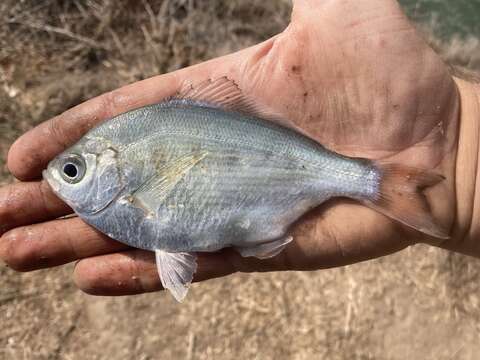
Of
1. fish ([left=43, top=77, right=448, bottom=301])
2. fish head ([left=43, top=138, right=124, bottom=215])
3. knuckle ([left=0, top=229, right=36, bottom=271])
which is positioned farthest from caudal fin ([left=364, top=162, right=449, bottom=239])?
knuckle ([left=0, top=229, right=36, bottom=271])

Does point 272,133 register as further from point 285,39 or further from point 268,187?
point 285,39

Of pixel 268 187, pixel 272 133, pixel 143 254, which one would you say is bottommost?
pixel 143 254

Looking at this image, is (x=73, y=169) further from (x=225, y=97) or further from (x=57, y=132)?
(x=225, y=97)

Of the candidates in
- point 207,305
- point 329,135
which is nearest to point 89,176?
point 329,135

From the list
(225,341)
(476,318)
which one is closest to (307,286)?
(225,341)

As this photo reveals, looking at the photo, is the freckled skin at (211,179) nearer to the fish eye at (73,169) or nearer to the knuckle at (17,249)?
the fish eye at (73,169)

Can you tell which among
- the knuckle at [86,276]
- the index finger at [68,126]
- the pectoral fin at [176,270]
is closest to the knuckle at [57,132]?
the index finger at [68,126]
